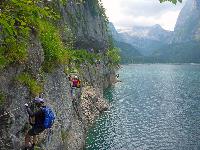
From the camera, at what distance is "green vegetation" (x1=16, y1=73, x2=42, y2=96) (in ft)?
66.0

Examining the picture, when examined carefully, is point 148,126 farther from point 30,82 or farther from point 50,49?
point 30,82

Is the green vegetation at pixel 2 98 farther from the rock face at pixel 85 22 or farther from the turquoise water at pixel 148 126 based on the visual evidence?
the rock face at pixel 85 22

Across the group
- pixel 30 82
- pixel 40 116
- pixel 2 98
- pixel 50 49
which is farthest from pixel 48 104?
pixel 40 116

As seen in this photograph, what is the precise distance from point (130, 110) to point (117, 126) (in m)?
A: 15.4

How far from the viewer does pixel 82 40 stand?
81.4m

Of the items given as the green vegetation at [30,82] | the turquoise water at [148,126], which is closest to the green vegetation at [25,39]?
the green vegetation at [30,82]

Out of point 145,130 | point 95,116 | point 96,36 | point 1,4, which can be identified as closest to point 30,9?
point 1,4

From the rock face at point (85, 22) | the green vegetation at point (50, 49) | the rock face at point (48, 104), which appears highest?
the rock face at point (85, 22)

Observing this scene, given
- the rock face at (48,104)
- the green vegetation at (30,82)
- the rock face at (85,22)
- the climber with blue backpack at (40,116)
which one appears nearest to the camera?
the climber with blue backpack at (40,116)

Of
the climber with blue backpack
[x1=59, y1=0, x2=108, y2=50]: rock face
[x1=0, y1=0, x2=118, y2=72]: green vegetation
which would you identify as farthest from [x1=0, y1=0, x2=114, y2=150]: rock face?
[x1=59, y1=0, x2=108, y2=50]: rock face

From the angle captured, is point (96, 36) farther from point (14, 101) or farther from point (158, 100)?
point (14, 101)

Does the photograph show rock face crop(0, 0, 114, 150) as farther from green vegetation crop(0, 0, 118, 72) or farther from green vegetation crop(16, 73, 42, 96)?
green vegetation crop(0, 0, 118, 72)

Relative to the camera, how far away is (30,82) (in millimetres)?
21125

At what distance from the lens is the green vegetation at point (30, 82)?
20116 mm
